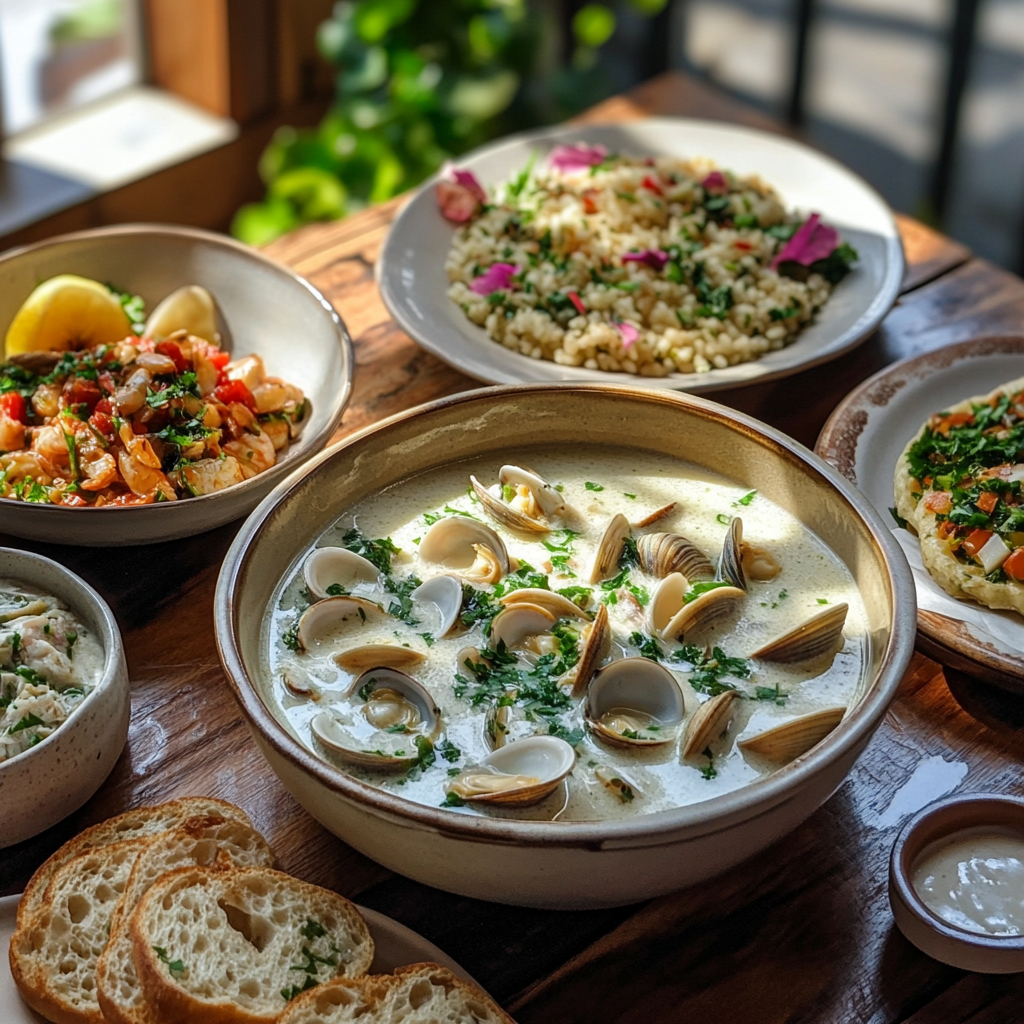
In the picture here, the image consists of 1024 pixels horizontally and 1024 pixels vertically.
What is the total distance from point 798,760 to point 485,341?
1161mm

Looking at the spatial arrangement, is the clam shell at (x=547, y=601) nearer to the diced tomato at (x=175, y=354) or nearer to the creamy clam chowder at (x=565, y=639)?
the creamy clam chowder at (x=565, y=639)

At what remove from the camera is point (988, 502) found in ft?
Result: 5.84

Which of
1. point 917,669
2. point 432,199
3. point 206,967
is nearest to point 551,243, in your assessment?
point 432,199

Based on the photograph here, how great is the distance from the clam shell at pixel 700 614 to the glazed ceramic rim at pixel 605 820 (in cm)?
20

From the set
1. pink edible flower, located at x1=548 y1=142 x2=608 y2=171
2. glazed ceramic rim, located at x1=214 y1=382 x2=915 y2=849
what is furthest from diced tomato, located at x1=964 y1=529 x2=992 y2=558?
pink edible flower, located at x1=548 y1=142 x2=608 y2=171

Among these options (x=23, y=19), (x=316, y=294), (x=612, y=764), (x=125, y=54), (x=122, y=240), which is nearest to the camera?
(x=612, y=764)

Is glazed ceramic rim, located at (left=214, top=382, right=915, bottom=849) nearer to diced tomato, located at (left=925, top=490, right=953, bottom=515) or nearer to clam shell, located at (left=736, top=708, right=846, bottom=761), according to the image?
clam shell, located at (left=736, top=708, right=846, bottom=761)

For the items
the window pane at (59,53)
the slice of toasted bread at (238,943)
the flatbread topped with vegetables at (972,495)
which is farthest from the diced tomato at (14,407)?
the window pane at (59,53)

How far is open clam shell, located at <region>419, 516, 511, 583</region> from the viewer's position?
1.61 metres

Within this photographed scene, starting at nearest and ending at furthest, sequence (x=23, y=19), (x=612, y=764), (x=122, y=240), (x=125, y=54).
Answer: (x=612, y=764)
(x=122, y=240)
(x=23, y=19)
(x=125, y=54)

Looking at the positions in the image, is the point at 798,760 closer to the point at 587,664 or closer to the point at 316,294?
the point at 587,664

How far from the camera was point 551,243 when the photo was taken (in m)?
2.35

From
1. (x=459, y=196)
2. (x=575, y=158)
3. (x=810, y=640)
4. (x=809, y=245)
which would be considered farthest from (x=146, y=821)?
(x=575, y=158)

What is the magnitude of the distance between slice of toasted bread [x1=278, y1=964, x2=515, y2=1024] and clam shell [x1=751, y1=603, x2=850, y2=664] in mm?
537
